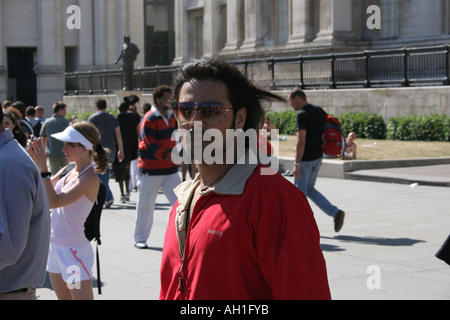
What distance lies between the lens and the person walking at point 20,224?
394cm

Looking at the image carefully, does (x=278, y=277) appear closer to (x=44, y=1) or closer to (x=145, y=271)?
(x=145, y=271)

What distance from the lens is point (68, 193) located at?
20.1 feet

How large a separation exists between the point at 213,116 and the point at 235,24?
109ft

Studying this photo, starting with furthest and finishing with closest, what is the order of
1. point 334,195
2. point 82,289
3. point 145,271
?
point 334,195 → point 145,271 → point 82,289

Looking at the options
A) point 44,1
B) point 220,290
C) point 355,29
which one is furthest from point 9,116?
point 44,1

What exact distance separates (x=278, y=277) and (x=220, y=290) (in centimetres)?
26

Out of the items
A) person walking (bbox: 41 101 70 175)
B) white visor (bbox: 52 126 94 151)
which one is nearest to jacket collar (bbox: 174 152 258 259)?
white visor (bbox: 52 126 94 151)

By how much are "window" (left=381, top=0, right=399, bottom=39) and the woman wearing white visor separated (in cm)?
2483

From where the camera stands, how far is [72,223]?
20.2 ft

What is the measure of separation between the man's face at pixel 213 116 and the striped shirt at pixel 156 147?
6953 mm

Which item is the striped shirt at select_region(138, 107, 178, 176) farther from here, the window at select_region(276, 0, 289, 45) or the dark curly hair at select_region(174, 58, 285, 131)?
the window at select_region(276, 0, 289, 45)

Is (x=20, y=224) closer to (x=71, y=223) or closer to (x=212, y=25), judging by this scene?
(x=71, y=223)

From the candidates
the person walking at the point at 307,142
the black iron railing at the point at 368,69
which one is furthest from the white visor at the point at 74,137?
the black iron railing at the point at 368,69

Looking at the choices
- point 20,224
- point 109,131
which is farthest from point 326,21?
point 20,224
